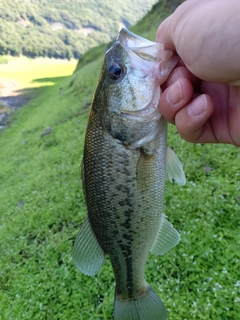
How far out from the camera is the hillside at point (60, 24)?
27.2 m

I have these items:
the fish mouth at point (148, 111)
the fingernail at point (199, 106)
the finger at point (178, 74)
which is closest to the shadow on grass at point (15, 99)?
the fish mouth at point (148, 111)

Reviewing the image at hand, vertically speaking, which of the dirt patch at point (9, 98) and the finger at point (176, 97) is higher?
the finger at point (176, 97)

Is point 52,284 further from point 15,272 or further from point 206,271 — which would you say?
point 206,271

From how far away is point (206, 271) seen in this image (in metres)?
3.65

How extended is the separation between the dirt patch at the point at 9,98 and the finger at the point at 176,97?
17.9 m

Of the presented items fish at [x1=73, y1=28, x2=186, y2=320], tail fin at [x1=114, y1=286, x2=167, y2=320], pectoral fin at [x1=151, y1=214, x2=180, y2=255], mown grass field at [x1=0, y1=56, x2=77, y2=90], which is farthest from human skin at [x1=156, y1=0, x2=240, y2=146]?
mown grass field at [x1=0, y1=56, x2=77, y2=90]

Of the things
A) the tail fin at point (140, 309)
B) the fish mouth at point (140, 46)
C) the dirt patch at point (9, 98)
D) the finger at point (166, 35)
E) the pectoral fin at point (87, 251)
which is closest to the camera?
the fish mouth at point (140, 46)

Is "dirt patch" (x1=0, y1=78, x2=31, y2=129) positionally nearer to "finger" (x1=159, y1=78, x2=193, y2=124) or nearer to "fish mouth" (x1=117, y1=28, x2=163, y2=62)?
"fish mouth" (x1=117, y1=28, x2=163, y2=62)

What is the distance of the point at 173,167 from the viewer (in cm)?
216

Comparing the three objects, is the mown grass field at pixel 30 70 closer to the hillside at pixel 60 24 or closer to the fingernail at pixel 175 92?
the hillside at pixel 60 24

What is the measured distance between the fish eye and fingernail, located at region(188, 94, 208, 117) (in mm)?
477

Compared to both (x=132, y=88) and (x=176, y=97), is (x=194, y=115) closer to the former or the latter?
(x=176, y=97)

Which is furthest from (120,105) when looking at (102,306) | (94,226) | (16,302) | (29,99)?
(29,99)

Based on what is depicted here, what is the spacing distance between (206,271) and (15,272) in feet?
10.2
